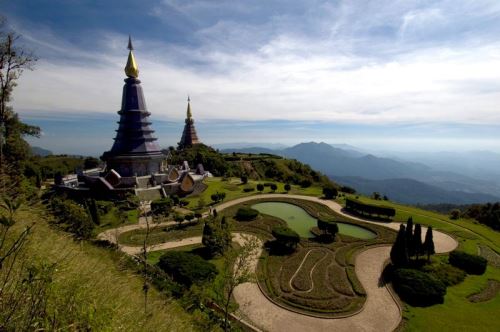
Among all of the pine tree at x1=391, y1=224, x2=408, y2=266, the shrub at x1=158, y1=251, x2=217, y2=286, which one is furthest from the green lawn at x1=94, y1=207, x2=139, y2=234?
the pine tree at x1=391, y1=224, x2=408, y2=266

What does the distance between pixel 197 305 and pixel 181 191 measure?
33.1m

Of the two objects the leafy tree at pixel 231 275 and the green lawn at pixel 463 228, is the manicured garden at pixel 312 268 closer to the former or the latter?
the leafy tree at pixel 231 275

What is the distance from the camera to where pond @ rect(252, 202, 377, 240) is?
3447cm

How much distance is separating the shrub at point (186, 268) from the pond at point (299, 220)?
48.5 ft

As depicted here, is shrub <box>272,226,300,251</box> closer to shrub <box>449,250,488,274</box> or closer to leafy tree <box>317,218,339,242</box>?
leafy tree <box>317,218,339,242</box>

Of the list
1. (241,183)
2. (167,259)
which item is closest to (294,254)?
(167,259)

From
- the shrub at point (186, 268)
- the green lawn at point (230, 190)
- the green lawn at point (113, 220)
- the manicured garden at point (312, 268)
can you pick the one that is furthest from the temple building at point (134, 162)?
the shrub at point (186, 268)

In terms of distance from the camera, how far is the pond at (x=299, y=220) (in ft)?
113

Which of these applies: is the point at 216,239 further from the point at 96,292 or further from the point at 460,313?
the point at 96,292

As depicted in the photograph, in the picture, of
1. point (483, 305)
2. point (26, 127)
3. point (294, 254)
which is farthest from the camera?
point (26, 127)

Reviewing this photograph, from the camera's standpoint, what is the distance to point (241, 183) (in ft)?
198

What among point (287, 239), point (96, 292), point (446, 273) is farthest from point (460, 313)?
point (96, 292)

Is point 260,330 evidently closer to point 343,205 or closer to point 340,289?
point 340,289

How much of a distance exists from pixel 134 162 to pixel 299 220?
98.2 feet
